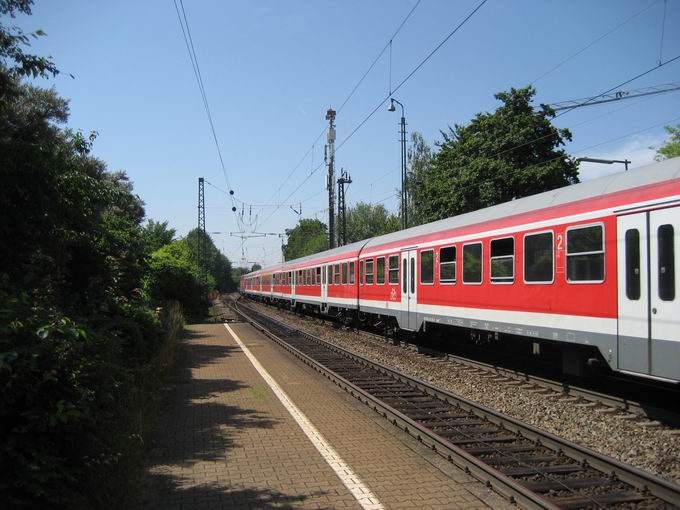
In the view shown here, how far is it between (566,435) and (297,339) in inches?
520

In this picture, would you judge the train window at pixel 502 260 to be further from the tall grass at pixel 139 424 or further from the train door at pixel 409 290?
the tall grass at pixel 139 424

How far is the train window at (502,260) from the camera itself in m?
10.4

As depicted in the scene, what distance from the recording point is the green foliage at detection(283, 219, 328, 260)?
8572cm

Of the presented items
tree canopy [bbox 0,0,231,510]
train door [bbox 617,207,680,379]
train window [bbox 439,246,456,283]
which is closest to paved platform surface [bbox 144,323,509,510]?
tree canopy [bbox 0,0,231,510]

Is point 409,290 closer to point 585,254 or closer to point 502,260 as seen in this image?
point 502,260

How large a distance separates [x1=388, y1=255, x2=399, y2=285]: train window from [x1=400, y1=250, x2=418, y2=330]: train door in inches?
19.1

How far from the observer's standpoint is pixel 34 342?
11.9ft

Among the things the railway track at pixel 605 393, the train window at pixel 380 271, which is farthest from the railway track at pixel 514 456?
the train window at pixel 380 271

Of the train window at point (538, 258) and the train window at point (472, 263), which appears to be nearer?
the train window at point (538, 258)

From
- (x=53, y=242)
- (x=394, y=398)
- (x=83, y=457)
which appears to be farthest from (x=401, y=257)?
(x=83, y=457)

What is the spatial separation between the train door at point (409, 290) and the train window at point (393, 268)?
485 millimetres

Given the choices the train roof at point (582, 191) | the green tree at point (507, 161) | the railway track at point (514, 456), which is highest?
the green tree at point (507, 161)

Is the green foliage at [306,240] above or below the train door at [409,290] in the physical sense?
above

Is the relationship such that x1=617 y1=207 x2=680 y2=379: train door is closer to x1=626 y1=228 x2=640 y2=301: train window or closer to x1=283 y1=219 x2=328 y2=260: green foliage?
x1=626 y1=228 x2=640 y2=301: train window
